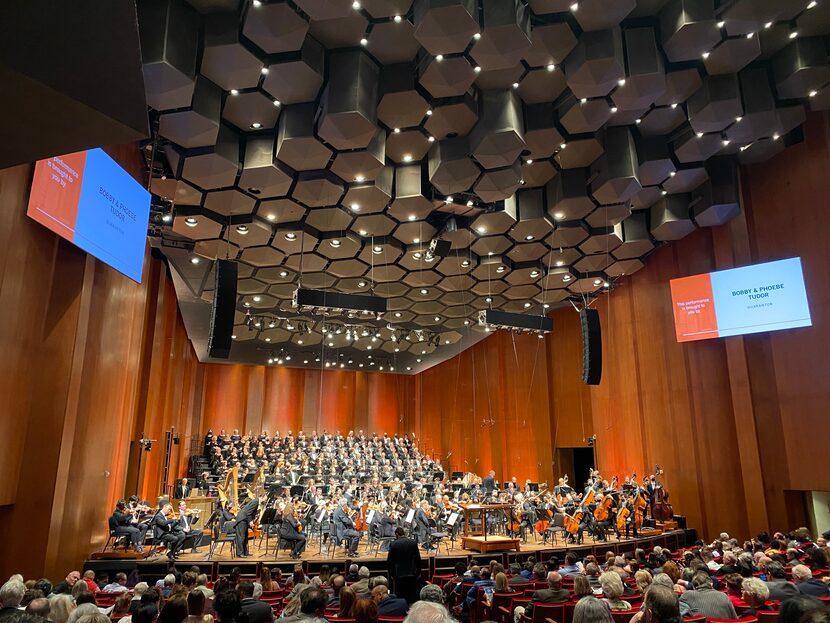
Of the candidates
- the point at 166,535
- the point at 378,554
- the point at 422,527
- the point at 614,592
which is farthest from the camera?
the point at 422,527

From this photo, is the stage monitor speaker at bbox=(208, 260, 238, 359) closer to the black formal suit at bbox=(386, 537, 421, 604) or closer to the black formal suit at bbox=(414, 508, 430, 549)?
the black formal suit at bbox=(386, 537, 421, 604)

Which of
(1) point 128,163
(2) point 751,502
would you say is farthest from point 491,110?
(2) point 751,502

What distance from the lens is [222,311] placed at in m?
7.61

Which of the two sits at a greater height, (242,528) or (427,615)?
(427,615)

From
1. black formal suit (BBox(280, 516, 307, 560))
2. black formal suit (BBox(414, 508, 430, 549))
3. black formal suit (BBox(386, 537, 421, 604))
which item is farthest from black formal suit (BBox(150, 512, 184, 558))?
black formal suit (BBox(386, 537, 421, 604))

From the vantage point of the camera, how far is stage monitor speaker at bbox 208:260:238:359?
7.48 meters

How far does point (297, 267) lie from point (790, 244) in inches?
379

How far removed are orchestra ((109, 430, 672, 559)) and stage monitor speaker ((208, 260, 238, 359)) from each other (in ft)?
7.91

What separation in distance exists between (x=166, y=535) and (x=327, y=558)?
224 cm

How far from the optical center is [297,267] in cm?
1236

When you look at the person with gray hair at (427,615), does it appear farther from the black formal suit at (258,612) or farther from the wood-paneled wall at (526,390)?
the wood-paneled wall at (526,390)

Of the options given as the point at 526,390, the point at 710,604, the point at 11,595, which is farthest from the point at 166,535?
the point at 526,390

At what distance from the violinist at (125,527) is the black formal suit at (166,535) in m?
0.24

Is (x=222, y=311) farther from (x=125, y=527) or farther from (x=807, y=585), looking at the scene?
(x=807, y=585)
